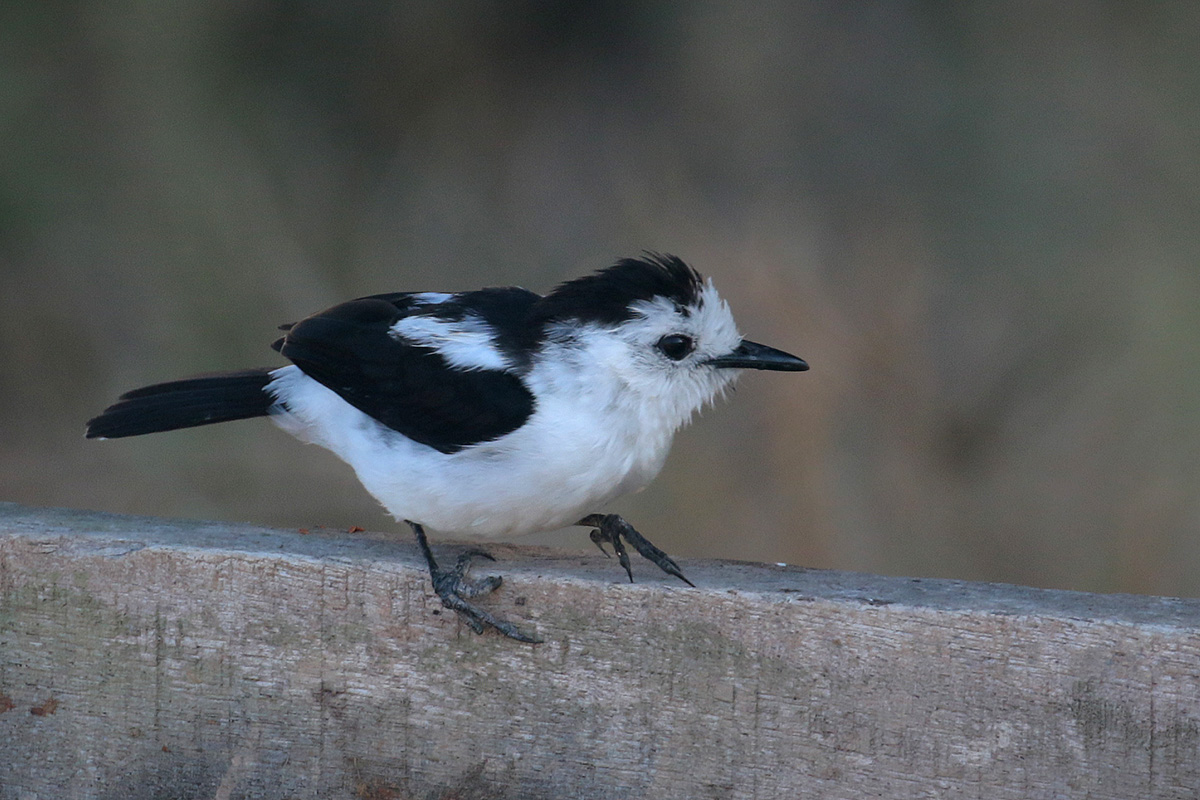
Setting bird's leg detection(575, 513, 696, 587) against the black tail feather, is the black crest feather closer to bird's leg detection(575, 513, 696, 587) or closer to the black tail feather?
bird's leg detection(575, 513, 696, 587)

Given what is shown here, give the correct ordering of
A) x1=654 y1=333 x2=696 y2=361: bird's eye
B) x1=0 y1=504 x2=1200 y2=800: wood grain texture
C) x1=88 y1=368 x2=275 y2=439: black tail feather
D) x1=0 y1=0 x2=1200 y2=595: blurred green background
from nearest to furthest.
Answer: x1=0 y1=504 x2=1200 y2=800: wood grain texture → x1=654 y1=333 x2=696 y2=361: bird's eye → x1=88 y1=368 x2=275 y2=439: black tail feather → x1=0 y1=0 x2=1200 y2=595: blurred green background

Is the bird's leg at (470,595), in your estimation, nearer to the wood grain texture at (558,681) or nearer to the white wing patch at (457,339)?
the wood grain texture at (558,681)

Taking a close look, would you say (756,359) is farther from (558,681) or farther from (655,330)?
(558,681)

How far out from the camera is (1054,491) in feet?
10.7

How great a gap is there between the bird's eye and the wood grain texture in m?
0.38

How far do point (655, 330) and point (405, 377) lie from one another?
490mm

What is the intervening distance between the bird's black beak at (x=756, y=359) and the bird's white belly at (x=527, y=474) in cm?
17

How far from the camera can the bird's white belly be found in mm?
1896

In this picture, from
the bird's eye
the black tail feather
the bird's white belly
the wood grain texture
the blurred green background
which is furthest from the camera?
the blurred green background

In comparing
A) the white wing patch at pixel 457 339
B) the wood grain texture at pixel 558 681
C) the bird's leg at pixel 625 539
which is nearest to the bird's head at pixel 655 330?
the white wing patch at pixel 457 339

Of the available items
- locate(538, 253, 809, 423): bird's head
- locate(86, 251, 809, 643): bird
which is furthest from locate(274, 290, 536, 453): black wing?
locate(538, 253, 809, 423): bird's head

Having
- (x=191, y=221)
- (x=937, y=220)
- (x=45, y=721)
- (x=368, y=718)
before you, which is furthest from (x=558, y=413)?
(x=191, y=221)

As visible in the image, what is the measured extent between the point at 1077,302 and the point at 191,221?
2.83 meters

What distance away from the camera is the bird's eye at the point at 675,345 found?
2004 millimetres
